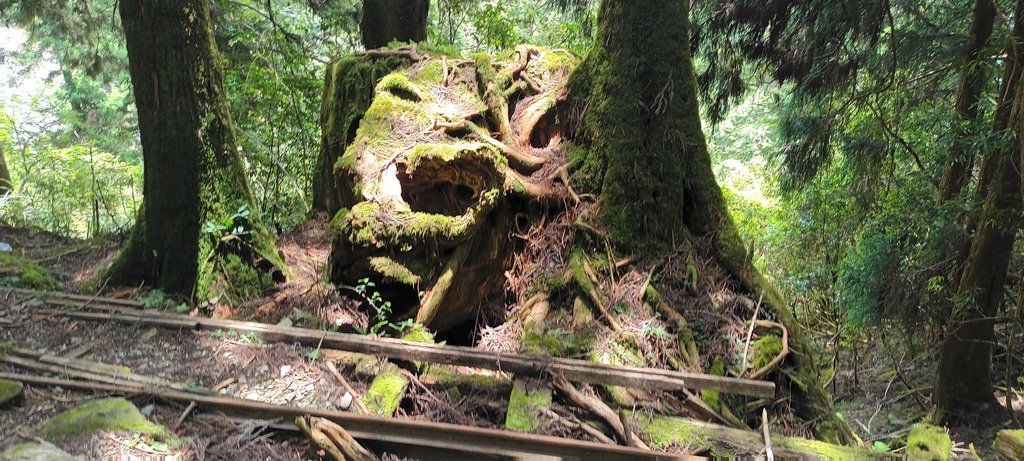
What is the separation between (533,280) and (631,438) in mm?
2121

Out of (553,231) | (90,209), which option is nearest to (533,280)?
(553,231)

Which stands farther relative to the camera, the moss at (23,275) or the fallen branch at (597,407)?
the moss at (23,275)

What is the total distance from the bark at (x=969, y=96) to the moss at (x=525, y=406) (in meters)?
5.66

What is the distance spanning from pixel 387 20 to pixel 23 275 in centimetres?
610

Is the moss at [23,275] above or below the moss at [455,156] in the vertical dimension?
below

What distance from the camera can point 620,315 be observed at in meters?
4.61

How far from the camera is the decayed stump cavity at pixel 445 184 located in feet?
15.8

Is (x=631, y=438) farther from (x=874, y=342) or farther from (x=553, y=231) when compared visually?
(x=874, y=342)

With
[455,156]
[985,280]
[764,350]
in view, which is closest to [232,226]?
[455,156]

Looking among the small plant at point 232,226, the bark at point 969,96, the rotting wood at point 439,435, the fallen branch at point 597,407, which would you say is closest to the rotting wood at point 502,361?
the fallen branch at point 597,407

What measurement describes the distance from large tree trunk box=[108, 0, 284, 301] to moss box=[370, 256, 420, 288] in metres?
1.42

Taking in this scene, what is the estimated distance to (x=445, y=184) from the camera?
5.49 meters

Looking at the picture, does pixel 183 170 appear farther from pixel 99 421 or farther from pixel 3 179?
pixel 3 179

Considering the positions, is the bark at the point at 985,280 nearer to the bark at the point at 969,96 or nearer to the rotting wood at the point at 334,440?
the bark at the point at 969,96
